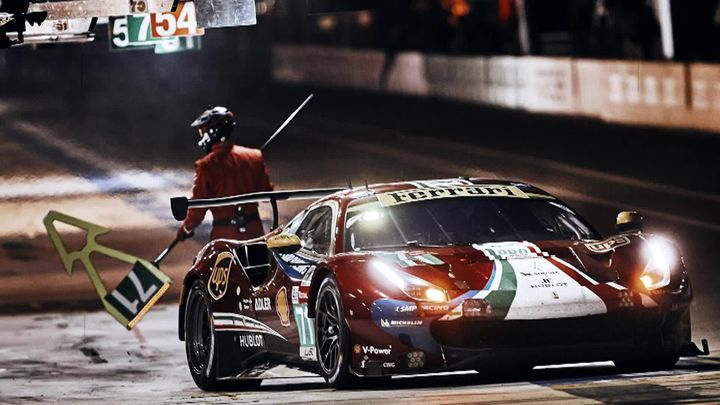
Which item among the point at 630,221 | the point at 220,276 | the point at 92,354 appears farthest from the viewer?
the point at 92,354

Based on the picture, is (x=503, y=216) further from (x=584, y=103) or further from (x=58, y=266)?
(x=584, y=103)

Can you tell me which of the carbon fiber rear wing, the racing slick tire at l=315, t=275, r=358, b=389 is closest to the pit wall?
the carbon fiber rear wing

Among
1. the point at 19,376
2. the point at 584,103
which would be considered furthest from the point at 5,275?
the point at 584,103

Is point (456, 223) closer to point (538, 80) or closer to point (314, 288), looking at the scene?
point (314, 288)

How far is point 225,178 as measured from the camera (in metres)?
15.2

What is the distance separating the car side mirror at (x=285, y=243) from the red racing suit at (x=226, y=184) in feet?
13.2

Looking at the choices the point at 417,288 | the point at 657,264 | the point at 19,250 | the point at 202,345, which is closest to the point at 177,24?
the point at 19,250

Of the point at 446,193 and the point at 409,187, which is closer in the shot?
the point at 446,193

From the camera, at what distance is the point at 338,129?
25.5m

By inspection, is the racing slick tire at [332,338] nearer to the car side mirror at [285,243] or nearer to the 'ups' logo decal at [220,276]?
the car side mirror at [285,243]

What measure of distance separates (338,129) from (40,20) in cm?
1230

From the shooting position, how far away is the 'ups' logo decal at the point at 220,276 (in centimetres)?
1212

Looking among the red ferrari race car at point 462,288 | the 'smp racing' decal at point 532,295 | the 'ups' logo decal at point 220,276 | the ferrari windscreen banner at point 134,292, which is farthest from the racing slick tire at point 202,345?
the ferrari windscreen banner at point 134,292

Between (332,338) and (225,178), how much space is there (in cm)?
484
